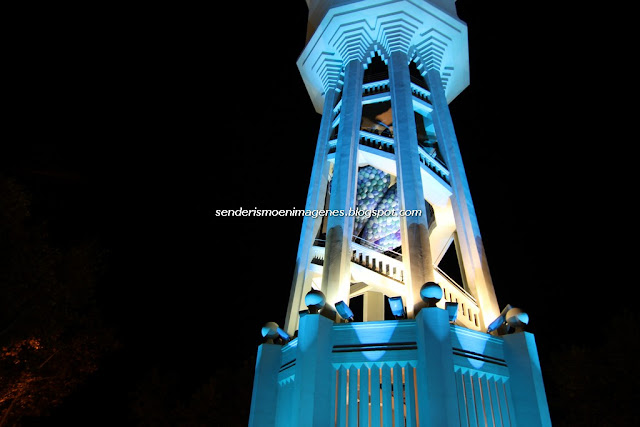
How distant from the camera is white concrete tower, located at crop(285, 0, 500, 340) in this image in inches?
425

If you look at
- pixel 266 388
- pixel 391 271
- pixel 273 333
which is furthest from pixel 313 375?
pixel 391 271

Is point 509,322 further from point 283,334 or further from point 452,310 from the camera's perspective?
point 283,334

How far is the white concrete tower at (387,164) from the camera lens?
35.4ft

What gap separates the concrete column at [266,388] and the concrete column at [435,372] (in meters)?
3.29

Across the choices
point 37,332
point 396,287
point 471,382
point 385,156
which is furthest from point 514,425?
point 37,332

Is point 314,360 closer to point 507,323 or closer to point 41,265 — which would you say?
point 507,323

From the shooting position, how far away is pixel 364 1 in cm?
1510

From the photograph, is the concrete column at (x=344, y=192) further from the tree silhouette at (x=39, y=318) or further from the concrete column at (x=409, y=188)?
the tree silhouette at (x=39, y=318)

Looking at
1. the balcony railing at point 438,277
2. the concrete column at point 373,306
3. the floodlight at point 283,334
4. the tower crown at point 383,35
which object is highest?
the tower crown at point 383,35

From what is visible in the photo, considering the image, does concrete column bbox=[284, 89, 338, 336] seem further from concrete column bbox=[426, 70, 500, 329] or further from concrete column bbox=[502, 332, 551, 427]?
concrete column bbox=[502, 332, 551, 427]

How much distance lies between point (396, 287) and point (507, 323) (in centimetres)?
246

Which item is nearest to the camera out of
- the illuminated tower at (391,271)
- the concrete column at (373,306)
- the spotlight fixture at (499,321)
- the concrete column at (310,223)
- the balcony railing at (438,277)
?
the illuminated tower at (391,271)

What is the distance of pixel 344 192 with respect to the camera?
11898 mm

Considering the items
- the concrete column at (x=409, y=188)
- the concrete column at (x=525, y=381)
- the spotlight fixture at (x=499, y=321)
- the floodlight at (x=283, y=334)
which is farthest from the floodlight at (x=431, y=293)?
the floodlight at (x=283, y=334)
